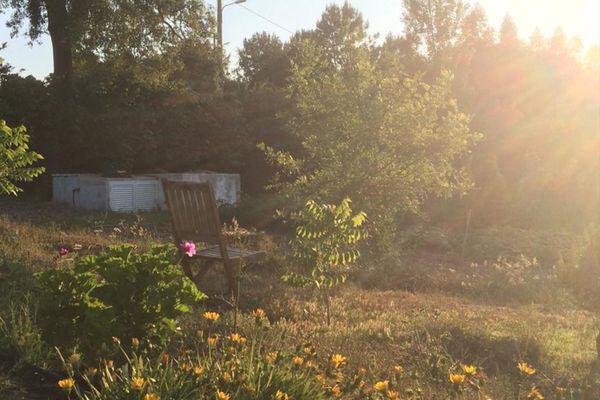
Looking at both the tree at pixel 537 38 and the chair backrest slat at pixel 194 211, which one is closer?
the chair backrest slat at pixel 194 211

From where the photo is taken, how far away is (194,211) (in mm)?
6859

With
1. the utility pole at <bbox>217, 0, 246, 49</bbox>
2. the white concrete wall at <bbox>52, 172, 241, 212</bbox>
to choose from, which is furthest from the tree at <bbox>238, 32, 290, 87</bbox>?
the white concrete wall at <bbox>52, 172, 241, 212</bbox>

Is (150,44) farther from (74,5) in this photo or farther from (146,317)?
(146,317)

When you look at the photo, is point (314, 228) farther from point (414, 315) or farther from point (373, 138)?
point (373, 138)

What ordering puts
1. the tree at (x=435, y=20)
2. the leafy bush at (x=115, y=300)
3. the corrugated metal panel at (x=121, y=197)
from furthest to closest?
1. the tree at (x=435, y=20)
2. the corrugated metal panel at (x=121, y=197)
3. the leafy bush at (x=115, y=300)

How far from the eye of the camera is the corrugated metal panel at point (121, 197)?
58.7 feet

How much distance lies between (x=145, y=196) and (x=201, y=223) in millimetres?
12424

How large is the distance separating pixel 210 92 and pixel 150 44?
2714 mm

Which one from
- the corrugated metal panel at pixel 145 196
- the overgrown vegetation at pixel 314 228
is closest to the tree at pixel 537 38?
the overgrown vegetation at pixel 314 228

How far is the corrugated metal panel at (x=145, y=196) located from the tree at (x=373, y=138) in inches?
368

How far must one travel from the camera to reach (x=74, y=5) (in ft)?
70.1

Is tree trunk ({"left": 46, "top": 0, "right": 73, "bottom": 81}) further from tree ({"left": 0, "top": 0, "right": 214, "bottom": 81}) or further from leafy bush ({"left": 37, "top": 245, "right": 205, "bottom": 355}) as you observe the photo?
leafy bush ({"left": 37, "top": 245, "right": 205, "bottom": 355})

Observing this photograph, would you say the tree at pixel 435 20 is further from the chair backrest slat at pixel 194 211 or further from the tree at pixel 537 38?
the chair backrest slat at pixel 194 211

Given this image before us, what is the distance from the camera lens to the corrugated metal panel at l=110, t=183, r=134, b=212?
58.7ft
